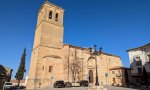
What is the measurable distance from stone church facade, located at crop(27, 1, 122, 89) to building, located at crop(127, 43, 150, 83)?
9566 mm

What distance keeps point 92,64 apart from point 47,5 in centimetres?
2177

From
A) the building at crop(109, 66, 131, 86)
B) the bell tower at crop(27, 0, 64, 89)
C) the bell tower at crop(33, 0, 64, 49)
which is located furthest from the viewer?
the building at crop(109, 66, 131, 86)

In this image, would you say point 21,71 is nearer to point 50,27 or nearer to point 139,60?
point 50,27

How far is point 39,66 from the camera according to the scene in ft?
109

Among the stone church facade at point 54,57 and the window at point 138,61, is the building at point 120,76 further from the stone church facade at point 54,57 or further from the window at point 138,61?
the window at point 138,61

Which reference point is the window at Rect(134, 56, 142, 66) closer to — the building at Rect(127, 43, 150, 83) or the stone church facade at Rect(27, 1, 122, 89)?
the building at Rect(127, 43, 150, 83)

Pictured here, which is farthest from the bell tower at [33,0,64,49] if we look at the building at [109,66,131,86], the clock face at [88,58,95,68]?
the building at [109,66,131,86]

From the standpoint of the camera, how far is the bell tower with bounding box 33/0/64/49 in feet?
120

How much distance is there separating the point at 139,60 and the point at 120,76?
881 centimetres

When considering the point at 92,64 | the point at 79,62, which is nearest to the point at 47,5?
the point at 79,62

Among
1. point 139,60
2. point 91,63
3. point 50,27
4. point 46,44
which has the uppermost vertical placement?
point 50,27

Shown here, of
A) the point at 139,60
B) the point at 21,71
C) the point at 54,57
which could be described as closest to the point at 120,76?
the point at 139,60

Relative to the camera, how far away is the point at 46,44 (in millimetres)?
36188

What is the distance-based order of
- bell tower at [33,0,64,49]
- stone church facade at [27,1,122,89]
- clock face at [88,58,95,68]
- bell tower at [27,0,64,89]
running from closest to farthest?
1. bell tower at [27,0,64,89]
2. stone church facade at [27,1,122,89]
3. bell tower at [33,0,64,49]
4. clock face at [88,58,95,68]
